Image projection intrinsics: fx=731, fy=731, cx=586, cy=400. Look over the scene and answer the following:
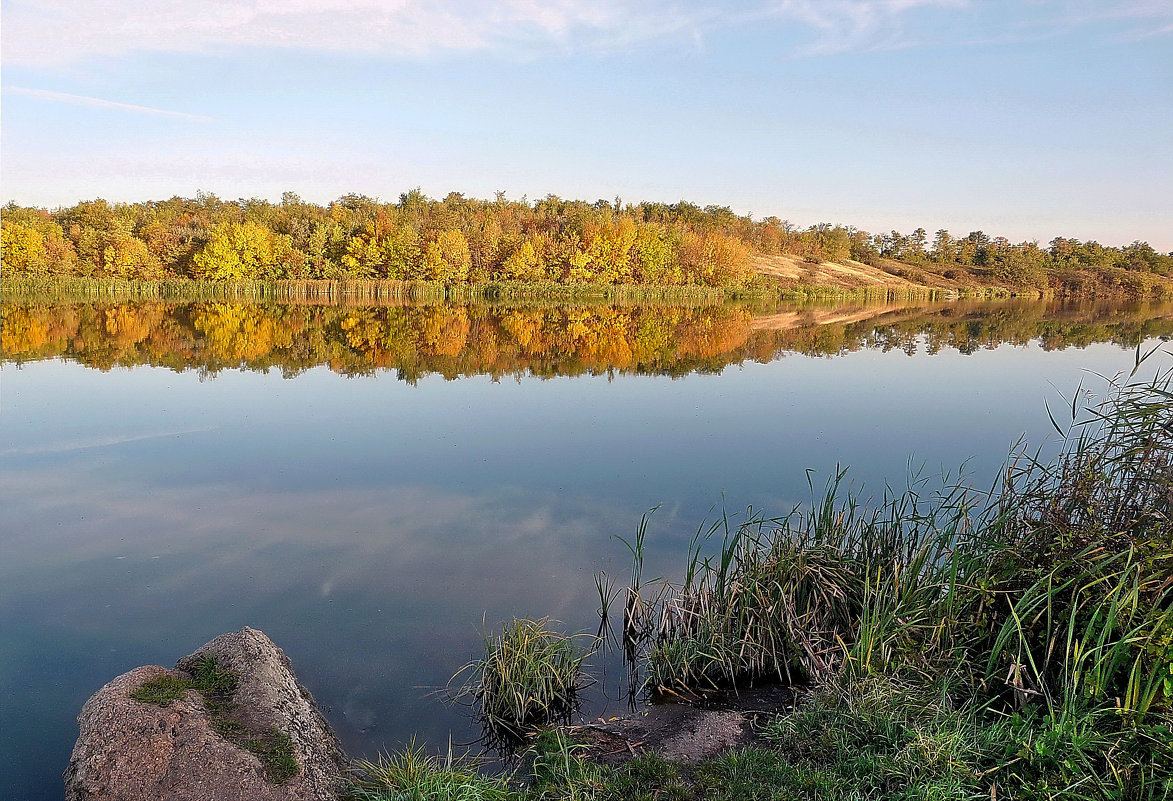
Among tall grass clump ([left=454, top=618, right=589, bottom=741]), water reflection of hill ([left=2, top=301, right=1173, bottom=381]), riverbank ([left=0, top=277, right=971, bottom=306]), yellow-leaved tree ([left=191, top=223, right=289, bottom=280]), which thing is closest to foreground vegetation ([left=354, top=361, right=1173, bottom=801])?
tall grass clump ([left=454, top=618, right=589, bottom=741])

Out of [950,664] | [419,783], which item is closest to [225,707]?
[419,783]

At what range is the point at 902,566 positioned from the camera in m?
5.86

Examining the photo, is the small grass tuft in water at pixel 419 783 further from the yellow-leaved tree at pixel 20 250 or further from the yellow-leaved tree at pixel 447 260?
the yellow-leaved tree at pixel 20 250

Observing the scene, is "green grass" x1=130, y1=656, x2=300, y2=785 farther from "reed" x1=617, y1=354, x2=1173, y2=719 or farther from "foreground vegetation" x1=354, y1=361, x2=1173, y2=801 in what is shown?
"reed" x1=617, y1=354, x2=1173, y2=719

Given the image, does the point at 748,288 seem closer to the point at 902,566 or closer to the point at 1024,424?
the point at 1024,424

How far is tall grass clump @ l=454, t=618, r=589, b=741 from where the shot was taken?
16.5 ft

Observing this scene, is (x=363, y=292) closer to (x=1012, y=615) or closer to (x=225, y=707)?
(x=225, y=707)

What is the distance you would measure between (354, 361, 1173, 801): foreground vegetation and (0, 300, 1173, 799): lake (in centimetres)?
113

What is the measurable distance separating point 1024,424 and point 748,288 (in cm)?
6053

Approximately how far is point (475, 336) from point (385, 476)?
1851 cm

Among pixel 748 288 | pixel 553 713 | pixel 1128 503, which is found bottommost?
pixel 553 713

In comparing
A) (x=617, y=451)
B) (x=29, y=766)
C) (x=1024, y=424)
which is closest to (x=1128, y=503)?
(x=29, y=766)

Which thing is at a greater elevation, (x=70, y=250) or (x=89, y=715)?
(x=70, y=250)

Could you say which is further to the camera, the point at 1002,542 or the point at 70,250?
the point at 70,250
